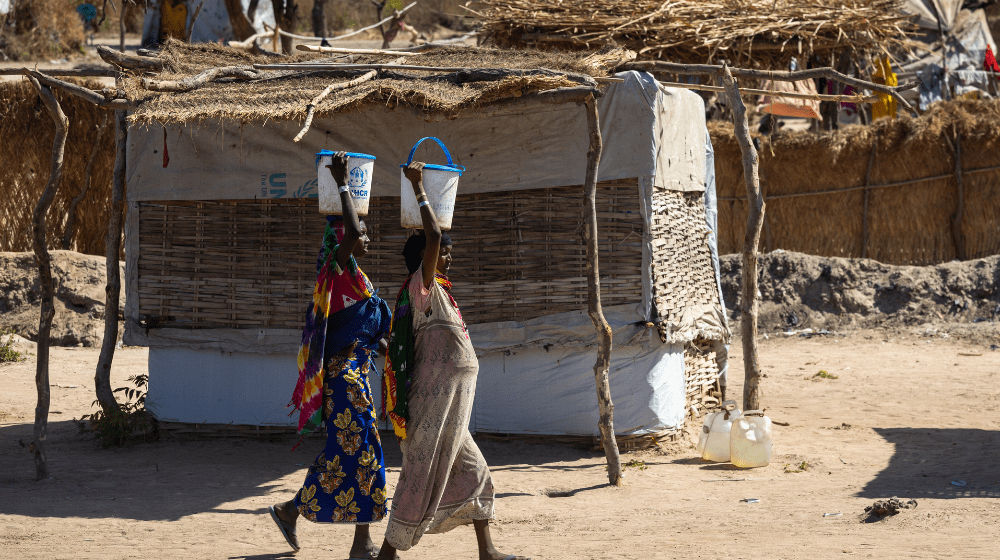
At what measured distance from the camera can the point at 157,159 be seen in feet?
21.5

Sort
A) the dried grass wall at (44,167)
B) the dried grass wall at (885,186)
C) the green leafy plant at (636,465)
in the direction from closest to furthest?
the green leafy plant at (636,465) < the dried grass wall at (44,167) < the dried grass wall at (885,186)

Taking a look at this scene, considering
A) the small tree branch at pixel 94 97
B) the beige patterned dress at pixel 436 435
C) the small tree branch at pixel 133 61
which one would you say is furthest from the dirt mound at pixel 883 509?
the small tree branch at pixel 133 61

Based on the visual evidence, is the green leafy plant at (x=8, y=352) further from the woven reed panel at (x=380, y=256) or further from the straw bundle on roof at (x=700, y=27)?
the straw bundle on roof at (x=700, y=27)

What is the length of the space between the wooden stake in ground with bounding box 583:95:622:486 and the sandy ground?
0.80ft

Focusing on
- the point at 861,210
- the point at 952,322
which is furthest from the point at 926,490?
the point at 861,210

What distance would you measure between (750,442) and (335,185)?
3.23 m

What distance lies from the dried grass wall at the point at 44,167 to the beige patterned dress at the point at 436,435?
908 centimetres

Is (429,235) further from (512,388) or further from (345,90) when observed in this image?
(512,388)

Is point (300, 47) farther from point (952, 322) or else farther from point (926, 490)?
point (952, 322)

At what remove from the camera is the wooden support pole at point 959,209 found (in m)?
12.8

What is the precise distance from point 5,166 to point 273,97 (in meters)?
7.67

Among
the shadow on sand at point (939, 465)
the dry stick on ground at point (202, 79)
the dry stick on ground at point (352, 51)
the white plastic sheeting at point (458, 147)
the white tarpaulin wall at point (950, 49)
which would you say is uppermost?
the white tarpaulin wall at point (950, 49)

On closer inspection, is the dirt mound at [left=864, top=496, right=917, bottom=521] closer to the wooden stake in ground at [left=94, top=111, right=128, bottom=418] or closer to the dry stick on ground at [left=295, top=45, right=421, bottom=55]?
the dry stick on ground at [left=295, top=45, right=421, bottom=55]

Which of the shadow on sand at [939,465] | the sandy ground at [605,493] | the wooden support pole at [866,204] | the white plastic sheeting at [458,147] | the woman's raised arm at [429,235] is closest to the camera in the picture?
the woman's raised arm at [429,235]
